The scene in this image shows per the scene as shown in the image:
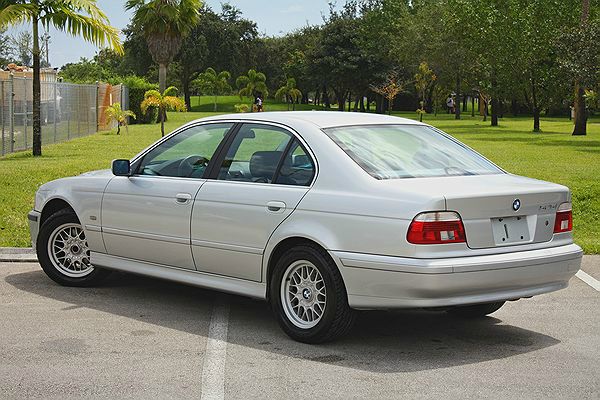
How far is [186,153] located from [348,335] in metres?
1.95

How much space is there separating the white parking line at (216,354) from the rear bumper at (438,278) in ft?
3.02

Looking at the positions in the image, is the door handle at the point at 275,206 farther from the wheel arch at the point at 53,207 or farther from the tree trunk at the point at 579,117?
the tree trunk at the point at 579,117

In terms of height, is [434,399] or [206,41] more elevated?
[206,41]

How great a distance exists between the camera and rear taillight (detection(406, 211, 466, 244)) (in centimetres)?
652

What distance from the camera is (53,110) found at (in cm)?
3375

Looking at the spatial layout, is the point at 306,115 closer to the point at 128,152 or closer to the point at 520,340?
the point at 520,340

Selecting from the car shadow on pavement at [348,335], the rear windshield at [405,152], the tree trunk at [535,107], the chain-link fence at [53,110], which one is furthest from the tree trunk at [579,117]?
the rear windshield at [405,152]

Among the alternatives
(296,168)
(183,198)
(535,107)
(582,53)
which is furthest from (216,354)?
(535,107)

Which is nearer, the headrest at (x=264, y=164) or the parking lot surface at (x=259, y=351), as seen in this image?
the parking lot surface at (x=259, y=351)

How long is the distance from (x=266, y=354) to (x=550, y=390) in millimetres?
1807

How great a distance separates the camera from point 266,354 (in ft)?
22.3

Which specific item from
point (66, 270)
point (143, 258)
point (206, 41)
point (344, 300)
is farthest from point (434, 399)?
point (206, 41)

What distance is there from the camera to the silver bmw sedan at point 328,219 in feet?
21.7

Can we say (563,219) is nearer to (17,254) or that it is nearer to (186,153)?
(186,153)
